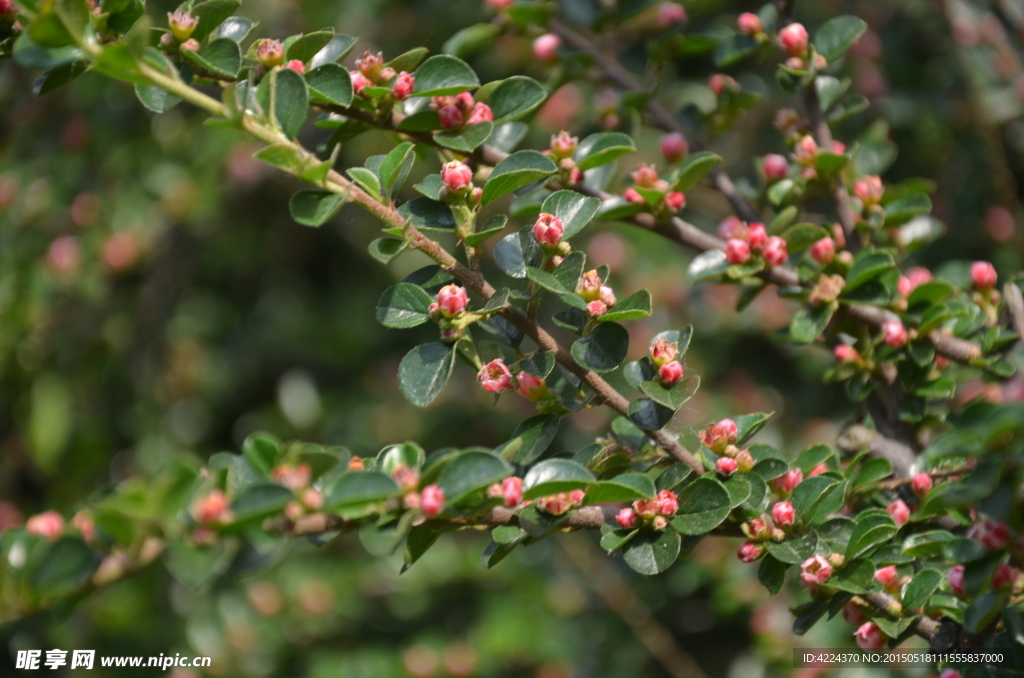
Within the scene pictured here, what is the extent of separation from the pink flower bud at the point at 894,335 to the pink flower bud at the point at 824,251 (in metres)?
0.12

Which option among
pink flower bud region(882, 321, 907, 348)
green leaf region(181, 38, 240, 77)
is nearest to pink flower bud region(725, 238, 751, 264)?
pink flower bud region(882, 321, 907, 348)

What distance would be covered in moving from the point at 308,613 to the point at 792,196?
173 centimetres

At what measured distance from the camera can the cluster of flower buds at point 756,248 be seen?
1.08 meters

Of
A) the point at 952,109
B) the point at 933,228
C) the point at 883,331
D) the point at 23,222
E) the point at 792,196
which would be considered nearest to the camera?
the point at 883,331

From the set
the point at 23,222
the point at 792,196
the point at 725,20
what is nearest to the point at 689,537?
the point at 792,196

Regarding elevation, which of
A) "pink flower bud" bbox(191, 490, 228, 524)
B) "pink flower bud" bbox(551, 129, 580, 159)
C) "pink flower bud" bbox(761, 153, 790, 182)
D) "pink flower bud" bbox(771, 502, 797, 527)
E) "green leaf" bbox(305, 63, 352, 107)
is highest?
"green leaf" bbox(305, 63, 352, 107)

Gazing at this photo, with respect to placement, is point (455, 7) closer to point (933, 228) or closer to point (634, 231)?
point (634, 231)

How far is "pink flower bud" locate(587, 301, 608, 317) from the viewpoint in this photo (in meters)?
0.83

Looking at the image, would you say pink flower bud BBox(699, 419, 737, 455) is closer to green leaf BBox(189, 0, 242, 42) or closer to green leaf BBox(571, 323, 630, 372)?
green leaf BBox(571, 323, 630, 372)

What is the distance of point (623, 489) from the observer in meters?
0.77

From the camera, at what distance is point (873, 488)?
39.7 inches

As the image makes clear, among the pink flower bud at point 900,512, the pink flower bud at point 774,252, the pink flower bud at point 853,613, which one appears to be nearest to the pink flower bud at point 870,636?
the pink flower bud at point 853,613

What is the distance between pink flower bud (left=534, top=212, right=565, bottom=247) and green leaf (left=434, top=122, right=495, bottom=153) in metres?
0.14

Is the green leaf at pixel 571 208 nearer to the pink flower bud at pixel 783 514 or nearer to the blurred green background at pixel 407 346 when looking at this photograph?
the pink flower bud at pixel 783 514
